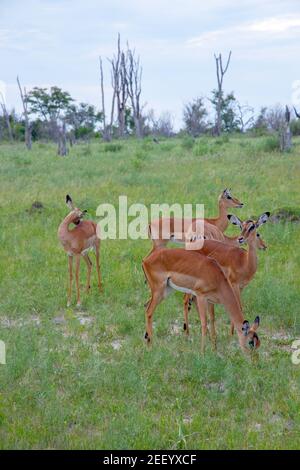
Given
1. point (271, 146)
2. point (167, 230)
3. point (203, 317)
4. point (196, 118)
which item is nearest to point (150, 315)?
point (203, 317)

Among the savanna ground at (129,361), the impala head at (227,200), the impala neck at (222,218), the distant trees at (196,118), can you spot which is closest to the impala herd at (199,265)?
the savanna ground at (129,361)

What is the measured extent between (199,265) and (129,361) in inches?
40.6

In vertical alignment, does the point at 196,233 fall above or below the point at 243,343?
above

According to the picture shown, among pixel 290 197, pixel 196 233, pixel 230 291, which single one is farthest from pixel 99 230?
pixel 290 197

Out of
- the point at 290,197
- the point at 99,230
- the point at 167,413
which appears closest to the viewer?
the point at 167,413

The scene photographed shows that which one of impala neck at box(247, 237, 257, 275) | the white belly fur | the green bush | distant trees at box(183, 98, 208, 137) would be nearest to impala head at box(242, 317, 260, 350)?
the white belly fur

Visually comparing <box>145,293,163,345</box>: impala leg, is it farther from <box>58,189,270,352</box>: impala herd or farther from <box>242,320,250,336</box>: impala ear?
<box>242,320,250,336</box>: impala ear

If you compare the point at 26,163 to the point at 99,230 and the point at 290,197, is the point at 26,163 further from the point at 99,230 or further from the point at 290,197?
the point at 99,230

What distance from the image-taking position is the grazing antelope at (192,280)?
542 cm

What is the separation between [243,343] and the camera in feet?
16.7

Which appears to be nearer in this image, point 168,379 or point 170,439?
point 170,439

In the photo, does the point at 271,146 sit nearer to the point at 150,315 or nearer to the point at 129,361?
the point at 150,315

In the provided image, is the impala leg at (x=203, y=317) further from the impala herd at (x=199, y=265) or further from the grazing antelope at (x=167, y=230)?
the grazing antelope at (x=167, y=230)

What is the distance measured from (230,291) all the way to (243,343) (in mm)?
504
